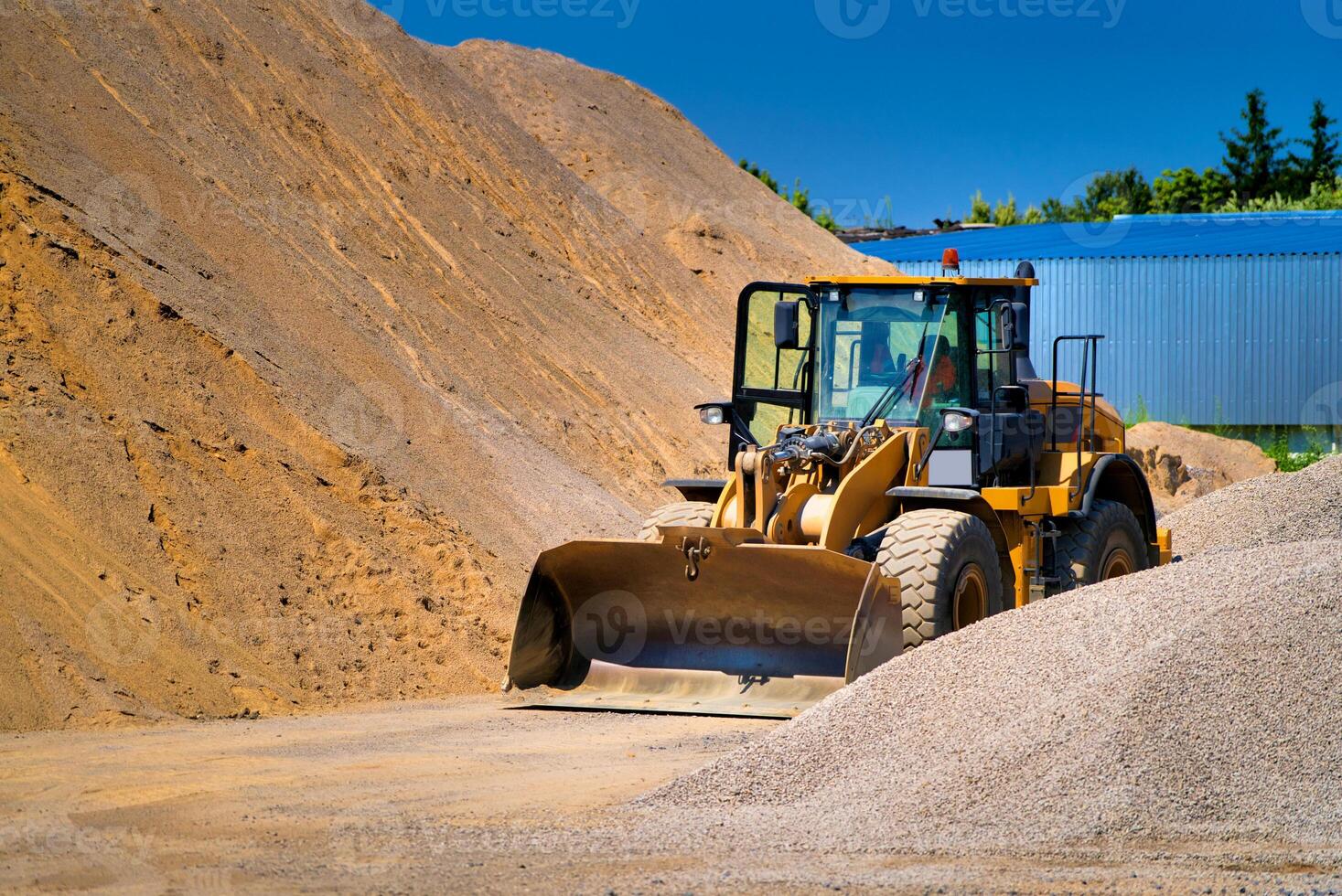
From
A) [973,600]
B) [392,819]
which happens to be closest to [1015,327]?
[973,600]

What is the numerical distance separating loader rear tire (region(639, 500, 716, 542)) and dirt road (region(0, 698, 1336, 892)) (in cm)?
165

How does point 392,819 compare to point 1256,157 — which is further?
point 1256,157

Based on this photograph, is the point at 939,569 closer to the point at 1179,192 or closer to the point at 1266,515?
the point at 1266,515

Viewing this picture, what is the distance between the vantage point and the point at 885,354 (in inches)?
411

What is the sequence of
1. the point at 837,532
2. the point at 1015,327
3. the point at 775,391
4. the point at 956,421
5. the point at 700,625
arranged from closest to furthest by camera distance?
the point at 837,532 → the point at 700,625 → the point at 956,421 → the point at 1015,327 → the point at 775,391

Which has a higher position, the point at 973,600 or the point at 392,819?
the point at 973,600

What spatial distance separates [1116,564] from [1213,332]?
17.5 metres

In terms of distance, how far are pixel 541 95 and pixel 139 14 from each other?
39.1 feet

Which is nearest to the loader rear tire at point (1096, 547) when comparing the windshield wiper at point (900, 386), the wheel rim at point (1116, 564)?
the wheel rim at point (1116, 564)

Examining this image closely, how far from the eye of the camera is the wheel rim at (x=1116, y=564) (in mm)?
11523

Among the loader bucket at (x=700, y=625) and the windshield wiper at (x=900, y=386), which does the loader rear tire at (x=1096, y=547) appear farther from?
the loader bucket at (x=700, y=625)

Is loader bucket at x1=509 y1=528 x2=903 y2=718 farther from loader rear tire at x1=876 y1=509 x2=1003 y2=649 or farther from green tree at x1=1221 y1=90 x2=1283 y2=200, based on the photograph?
green tree at x1=1221 y1=90 x2=1283 y2=200

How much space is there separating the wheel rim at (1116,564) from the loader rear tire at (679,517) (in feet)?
10.7

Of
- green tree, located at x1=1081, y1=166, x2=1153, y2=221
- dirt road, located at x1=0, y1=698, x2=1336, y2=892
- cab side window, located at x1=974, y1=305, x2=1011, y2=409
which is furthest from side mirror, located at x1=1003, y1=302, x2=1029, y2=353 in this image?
green tree, located at x1=1081, y1=166, x2=1153, y2=221
